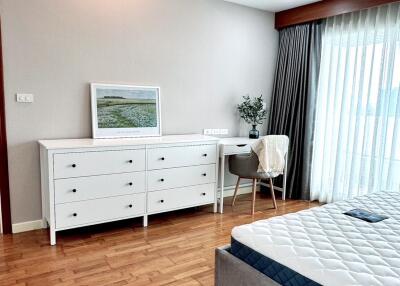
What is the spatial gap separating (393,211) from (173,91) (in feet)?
8.40

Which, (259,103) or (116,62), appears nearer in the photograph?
(116,62)

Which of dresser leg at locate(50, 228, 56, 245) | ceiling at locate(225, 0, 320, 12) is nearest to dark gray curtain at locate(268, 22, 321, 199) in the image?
ceiling at locate(225, 0, 320, 12)

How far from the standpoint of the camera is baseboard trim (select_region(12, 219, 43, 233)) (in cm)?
308

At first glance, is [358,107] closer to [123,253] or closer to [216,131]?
[216,131]

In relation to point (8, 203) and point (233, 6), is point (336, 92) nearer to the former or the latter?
point (233, 6)

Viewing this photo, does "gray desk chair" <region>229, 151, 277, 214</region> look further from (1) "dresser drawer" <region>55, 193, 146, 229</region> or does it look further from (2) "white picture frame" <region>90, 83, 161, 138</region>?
(1) "dresser drawer" <region>55, 193, 146, 229</region>

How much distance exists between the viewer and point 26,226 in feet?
10.3

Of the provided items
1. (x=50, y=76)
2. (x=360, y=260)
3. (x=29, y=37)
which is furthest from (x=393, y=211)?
(x=29, y=37)

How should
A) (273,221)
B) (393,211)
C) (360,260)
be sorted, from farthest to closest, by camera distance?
(393,211) < (273,221) < (360,260)

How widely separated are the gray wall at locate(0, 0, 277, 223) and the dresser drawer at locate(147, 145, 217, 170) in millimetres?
515

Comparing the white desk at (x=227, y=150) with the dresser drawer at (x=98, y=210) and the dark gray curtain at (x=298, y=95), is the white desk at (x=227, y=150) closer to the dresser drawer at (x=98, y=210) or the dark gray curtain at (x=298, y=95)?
the dark gray curtain at (x=298, y=95)

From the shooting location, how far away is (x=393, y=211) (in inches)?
87.0

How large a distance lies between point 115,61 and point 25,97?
95 centimetres

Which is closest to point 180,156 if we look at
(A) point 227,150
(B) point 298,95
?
(A) point 227,150
